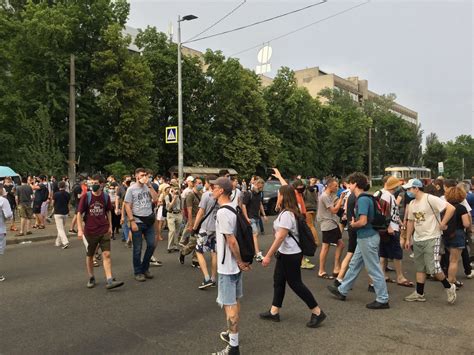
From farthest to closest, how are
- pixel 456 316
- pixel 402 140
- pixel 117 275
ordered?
pixel 402 140 → pixel 117 275 → pixel 456 316

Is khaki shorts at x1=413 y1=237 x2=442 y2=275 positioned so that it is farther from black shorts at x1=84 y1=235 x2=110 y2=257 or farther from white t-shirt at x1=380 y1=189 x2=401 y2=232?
black shorts at x1=84 y1=235 x2=110 y2=257

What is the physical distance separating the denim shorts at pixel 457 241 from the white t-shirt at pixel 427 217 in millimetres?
917

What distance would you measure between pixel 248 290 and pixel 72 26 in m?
24.3

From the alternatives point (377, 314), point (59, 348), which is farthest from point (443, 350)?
point (59, 348)

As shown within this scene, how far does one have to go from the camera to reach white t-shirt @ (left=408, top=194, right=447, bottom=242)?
19.5 feet

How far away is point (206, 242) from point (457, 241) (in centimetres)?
411

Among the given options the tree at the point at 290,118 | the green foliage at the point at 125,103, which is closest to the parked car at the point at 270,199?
the green foliage at the point at 125,103

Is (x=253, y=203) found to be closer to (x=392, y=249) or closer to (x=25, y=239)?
(x=392, y=249)

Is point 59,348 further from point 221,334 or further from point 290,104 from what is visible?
point 290,104

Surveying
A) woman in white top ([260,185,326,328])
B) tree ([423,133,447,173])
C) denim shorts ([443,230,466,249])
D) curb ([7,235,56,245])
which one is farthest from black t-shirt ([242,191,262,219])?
tree ([423,133,447,173])

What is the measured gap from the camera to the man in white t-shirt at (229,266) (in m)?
4.10

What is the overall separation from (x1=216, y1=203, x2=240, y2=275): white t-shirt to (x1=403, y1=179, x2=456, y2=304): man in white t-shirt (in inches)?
126

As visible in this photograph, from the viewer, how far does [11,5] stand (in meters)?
27.4

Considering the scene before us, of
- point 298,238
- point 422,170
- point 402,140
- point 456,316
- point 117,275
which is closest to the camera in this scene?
point 298,238
